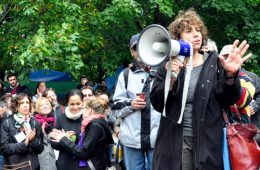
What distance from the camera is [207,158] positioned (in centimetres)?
399

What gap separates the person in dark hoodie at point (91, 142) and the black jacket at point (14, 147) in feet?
2.10

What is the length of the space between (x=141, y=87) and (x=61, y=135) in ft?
4.07

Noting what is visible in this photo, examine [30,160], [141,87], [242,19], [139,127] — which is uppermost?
[242,19]

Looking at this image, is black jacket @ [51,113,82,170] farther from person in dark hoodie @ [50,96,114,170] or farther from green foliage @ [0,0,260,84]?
green foliage @ [0,0,260,84]

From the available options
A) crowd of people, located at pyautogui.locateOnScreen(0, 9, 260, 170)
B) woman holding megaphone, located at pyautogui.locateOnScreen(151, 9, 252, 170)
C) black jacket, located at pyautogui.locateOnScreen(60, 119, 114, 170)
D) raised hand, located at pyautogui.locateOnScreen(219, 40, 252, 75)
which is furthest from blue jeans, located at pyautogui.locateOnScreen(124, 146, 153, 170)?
raised hand, located at pyautogui.locateOnScreen(219, 40, 252, 75)

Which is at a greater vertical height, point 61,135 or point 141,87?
point 141,87

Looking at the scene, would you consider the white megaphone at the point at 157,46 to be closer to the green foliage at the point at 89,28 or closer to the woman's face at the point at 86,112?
the woman's face at the point at 86,112

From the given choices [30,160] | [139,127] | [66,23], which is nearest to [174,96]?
[139,127]

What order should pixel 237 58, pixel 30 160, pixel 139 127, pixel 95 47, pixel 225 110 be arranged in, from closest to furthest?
pixel 237 58
pixel 225 110
pixel 139 127
pixel 30 160
pixel 95 47

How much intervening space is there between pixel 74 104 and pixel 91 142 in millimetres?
873

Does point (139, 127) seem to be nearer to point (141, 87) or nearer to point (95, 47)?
point (141, 87)

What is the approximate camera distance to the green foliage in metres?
12.3

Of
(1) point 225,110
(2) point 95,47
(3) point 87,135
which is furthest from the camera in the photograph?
(2) point 95,47

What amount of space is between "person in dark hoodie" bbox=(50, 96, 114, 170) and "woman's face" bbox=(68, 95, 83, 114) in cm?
43
